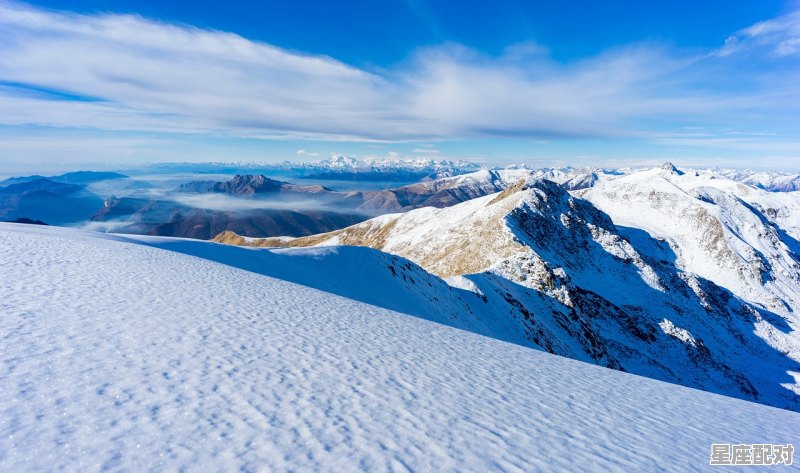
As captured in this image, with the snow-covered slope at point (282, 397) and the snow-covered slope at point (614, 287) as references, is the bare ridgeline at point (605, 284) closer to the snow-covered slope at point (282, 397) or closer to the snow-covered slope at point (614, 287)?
the snow-covered slope at point (614, 287)

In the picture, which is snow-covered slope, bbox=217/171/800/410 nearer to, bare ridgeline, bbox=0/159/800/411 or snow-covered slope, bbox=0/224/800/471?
bare ridgeline, bbox=0/159/800/411

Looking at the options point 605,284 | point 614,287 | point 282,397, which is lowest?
point 614,287

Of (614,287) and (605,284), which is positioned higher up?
(605,284)

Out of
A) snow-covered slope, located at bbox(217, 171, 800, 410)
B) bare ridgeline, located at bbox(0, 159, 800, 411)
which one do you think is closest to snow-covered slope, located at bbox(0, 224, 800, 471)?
bare ridgeline, located at bbox(0, 159, 800, 411)

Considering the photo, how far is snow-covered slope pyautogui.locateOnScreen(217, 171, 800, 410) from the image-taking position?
70312mm

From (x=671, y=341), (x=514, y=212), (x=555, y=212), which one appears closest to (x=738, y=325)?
(x=671, y=341)

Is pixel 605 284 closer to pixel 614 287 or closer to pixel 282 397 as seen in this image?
pixel 614 287

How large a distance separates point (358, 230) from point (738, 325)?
502 ft

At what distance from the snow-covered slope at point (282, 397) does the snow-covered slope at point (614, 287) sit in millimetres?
42602

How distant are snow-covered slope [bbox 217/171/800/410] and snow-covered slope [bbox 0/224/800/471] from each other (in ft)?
140

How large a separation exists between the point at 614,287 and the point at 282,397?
123 m

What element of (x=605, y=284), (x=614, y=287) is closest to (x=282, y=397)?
(x=605, y=284)

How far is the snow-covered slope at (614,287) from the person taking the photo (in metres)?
70.3

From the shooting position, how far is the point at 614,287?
110 m
